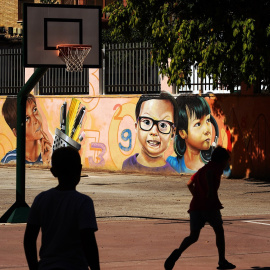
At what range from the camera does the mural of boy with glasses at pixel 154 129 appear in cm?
2562

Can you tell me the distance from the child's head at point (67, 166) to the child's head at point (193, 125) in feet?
65.9

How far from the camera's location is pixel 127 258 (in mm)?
10086

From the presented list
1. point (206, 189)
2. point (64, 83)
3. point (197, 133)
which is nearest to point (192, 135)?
point (197, 133)

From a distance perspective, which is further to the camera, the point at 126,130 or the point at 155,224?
the point at 126,130

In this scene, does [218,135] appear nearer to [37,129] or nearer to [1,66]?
[37,129]

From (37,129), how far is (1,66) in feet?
11.1

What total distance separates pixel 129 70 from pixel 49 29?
1215cm

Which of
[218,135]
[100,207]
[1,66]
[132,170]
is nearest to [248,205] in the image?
[100,207]

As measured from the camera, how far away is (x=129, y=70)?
26.9 meters

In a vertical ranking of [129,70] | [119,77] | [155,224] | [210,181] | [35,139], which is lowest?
[155,224]

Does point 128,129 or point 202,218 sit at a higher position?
point 128,129

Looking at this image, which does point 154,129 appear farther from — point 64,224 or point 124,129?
point 64,224

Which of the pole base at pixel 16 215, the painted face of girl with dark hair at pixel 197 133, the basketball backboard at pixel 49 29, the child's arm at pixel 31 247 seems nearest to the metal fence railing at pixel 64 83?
the painted face of girl with dark hair at pixel 197 133

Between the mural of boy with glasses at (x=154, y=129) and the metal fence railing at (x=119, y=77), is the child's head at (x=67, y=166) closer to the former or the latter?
the metal fence railing at (x=119, y=77)
